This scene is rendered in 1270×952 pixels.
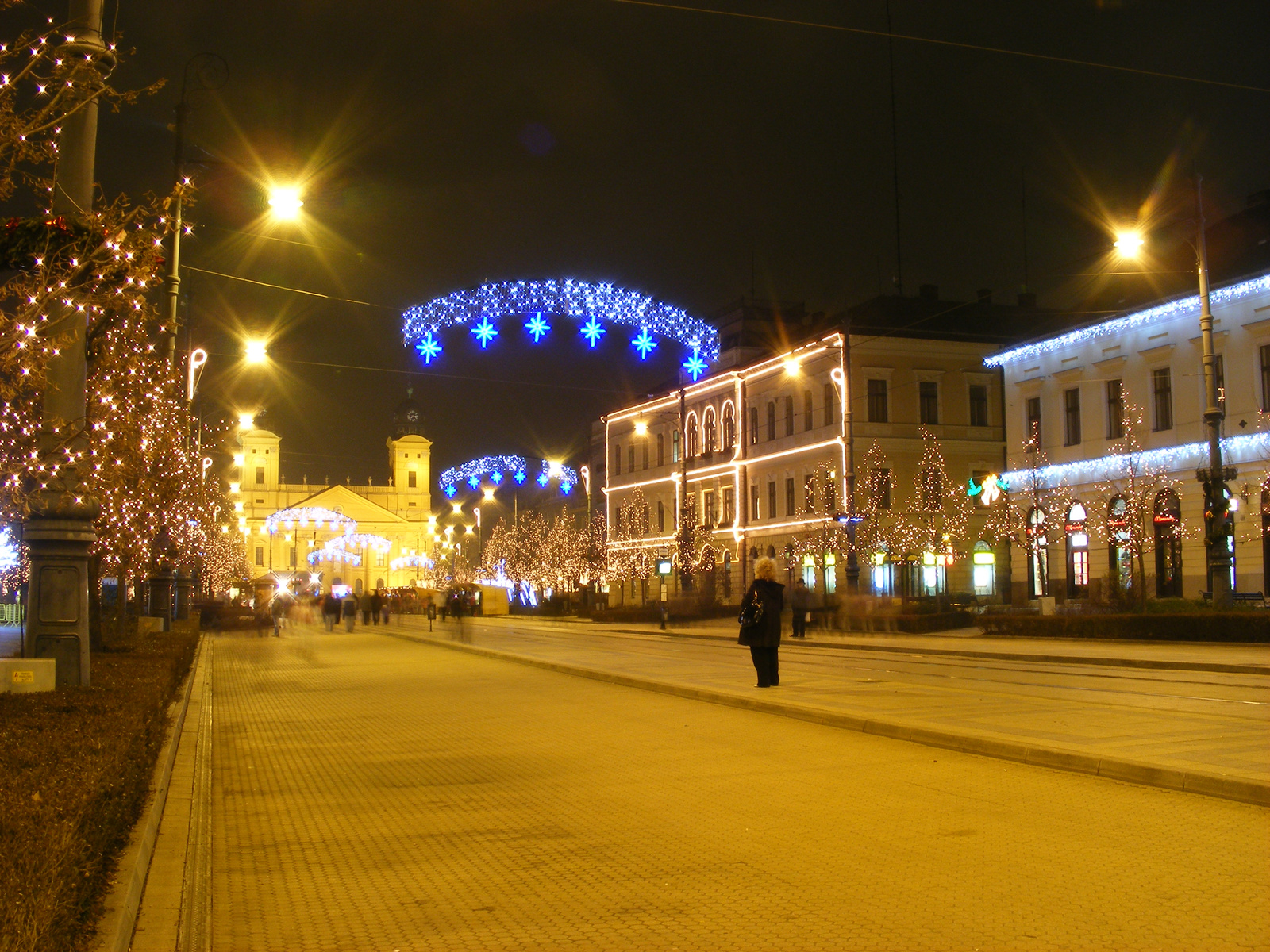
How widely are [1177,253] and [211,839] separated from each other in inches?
1760

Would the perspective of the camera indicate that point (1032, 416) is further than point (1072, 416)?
Yes

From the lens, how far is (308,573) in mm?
111375

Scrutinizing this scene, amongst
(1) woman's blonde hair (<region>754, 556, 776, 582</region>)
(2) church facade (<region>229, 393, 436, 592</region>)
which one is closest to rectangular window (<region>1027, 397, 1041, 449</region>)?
(1) woman's blonde hair (<region>754, 556, 776, 582</region>)

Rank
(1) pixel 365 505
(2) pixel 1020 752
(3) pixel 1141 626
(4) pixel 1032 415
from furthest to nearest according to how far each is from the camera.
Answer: (1) pixel 365 505 < (4) pixel 1032 415 < (3) pixel 1141 626 < (2) pixel 1020 752

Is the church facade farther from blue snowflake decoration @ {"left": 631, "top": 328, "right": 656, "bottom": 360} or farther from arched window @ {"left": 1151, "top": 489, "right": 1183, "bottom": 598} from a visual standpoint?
blue snowflake decoration @ {"left": 631, "top": 328, "right": 656, "bottom": 360}

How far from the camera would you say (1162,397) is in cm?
4103

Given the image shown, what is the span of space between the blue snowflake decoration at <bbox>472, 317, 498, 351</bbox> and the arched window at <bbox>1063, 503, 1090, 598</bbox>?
26.9m

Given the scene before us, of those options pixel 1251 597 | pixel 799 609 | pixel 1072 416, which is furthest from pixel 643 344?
pixel 1072 416

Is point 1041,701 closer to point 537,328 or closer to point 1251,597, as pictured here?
point 537,328

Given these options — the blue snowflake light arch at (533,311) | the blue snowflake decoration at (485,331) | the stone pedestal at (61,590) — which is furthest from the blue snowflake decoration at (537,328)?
the stone pedestal at (61,590)

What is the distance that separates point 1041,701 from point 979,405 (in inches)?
1683

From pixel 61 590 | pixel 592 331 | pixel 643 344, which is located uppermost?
pixel 643 344

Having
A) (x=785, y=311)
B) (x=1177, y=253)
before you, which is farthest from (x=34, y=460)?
(x=785, y=311)

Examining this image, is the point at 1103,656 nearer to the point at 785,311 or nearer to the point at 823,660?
the point at 823,660
